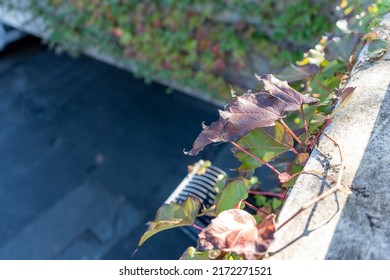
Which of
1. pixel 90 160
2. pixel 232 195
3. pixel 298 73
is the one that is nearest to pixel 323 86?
pixel 298 73

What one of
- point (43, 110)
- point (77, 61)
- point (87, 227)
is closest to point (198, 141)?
point (87, 227)

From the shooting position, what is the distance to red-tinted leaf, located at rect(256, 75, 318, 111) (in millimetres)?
723

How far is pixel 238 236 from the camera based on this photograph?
56cm

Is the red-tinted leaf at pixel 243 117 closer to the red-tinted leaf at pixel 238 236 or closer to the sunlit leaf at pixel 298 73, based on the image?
the red-tinted leaf at pixel 238 236

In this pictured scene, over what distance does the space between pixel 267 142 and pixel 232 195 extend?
138 mm

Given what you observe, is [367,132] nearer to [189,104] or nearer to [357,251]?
[357,251]

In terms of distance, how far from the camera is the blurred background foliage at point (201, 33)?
2.97m

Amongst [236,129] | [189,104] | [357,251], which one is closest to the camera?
[357,251]

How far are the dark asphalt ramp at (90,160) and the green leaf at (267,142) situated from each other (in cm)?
174

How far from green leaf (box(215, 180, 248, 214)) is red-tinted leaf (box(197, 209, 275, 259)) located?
0.56 ft

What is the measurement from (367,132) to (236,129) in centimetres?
29

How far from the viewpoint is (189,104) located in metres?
4.16

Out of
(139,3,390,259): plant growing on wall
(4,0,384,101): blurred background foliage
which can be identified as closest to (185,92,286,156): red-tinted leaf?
(139,3,390,259): plant growing on wall
